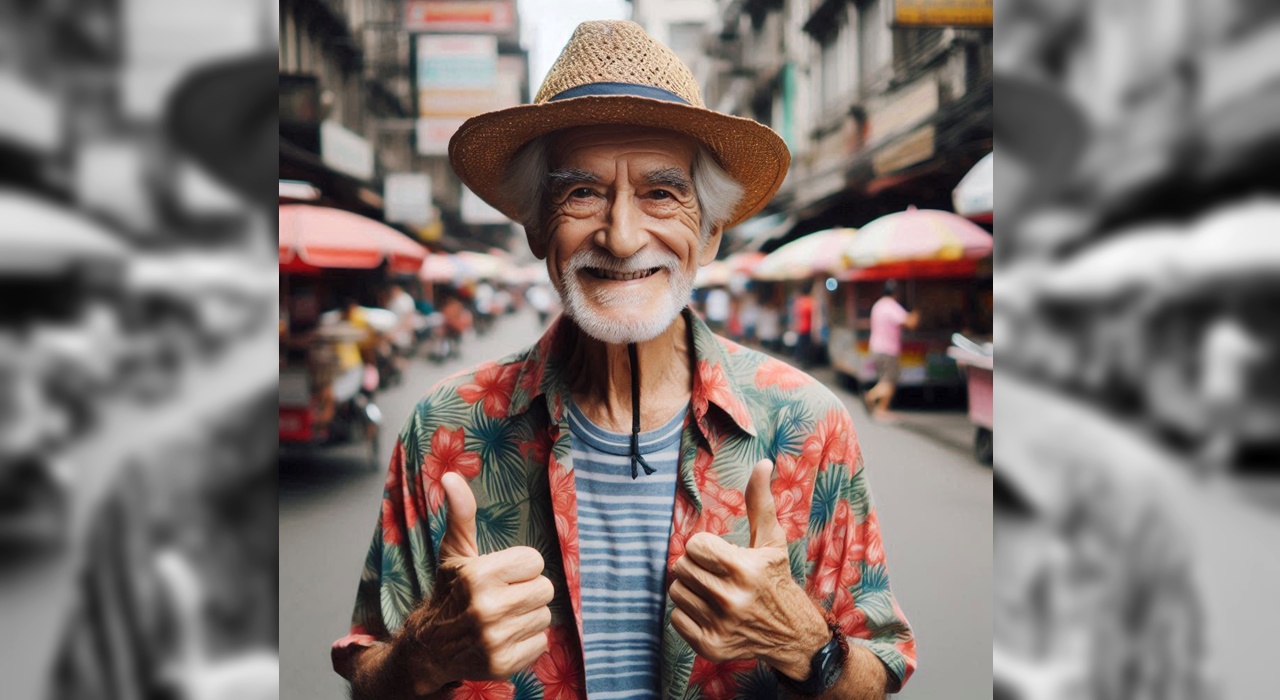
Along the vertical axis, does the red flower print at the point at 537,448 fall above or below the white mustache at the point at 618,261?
below

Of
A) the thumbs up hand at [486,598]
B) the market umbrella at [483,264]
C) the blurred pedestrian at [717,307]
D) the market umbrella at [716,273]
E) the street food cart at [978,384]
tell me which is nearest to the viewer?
the thumbs up hand at [486,598]

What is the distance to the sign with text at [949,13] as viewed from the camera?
1.52 meters

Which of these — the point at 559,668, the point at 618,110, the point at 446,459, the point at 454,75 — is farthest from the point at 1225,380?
the point at 454,75

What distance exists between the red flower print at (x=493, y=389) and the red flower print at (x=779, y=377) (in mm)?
410

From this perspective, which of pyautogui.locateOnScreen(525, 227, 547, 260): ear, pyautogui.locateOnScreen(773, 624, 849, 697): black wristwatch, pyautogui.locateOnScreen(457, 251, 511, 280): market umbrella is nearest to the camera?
pyautogui.locateOnScreen(773, 624, 849, 697): black wristwatch

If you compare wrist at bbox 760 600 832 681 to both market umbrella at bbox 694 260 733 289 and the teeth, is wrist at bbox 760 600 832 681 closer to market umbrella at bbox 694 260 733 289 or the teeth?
the teeth

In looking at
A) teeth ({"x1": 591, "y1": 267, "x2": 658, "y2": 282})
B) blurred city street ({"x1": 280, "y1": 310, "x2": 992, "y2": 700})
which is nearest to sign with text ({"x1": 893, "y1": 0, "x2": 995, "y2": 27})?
blurred city street ({"x1": 280, "y1": 310, "x2": 992, "y2": 700})

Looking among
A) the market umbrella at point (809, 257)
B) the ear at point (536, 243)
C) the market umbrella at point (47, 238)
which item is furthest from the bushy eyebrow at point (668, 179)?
the market umbrella at point (809, 257)

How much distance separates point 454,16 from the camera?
5.29ft

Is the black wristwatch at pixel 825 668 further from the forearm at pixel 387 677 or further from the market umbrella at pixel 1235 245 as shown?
the market umbrella at pixel 1235 245

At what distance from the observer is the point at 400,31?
1.63 metres

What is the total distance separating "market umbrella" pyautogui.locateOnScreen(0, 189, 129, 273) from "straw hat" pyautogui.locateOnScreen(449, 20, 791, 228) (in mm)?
530

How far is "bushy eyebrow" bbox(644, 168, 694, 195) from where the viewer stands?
43.2 inches

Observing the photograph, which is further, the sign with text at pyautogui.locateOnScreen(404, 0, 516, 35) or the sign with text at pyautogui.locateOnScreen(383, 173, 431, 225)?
the sign with text at pyautogui.locateOnScreen(383, 173, 431, 225)
